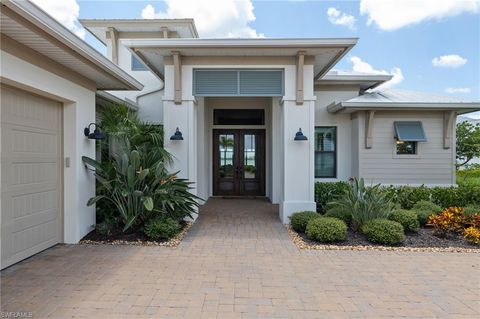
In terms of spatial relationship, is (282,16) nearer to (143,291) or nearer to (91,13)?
(91,13)

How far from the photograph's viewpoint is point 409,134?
8.13 m

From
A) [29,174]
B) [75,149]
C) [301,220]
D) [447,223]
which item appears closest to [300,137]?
[301,220]

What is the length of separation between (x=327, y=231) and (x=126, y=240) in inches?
140

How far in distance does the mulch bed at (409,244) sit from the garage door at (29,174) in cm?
422

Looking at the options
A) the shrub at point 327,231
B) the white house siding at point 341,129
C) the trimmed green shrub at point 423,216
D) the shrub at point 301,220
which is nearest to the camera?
the shrub at point 327,231

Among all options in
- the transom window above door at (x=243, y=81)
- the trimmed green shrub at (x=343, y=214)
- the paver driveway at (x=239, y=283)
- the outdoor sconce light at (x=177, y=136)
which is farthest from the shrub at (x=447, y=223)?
the outdoor sconce light at (x=177, y=136)

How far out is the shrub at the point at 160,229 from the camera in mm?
5219

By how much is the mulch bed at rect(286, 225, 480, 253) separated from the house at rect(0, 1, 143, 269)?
4.11 m

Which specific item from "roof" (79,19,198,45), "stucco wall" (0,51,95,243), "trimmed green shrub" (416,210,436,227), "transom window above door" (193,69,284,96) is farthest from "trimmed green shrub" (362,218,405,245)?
"roof" (79,19,198,45)

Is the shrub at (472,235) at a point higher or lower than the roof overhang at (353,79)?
lower

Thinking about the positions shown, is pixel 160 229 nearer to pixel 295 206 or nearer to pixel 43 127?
pixel 43 127

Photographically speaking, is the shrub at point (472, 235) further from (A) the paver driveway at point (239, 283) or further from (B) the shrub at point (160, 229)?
(B) the shrub at point (160, 229)

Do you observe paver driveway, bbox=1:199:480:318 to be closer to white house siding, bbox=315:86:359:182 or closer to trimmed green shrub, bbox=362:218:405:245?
trimmed green shrub, bbox=362:218:405:245

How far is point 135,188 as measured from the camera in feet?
17.9
